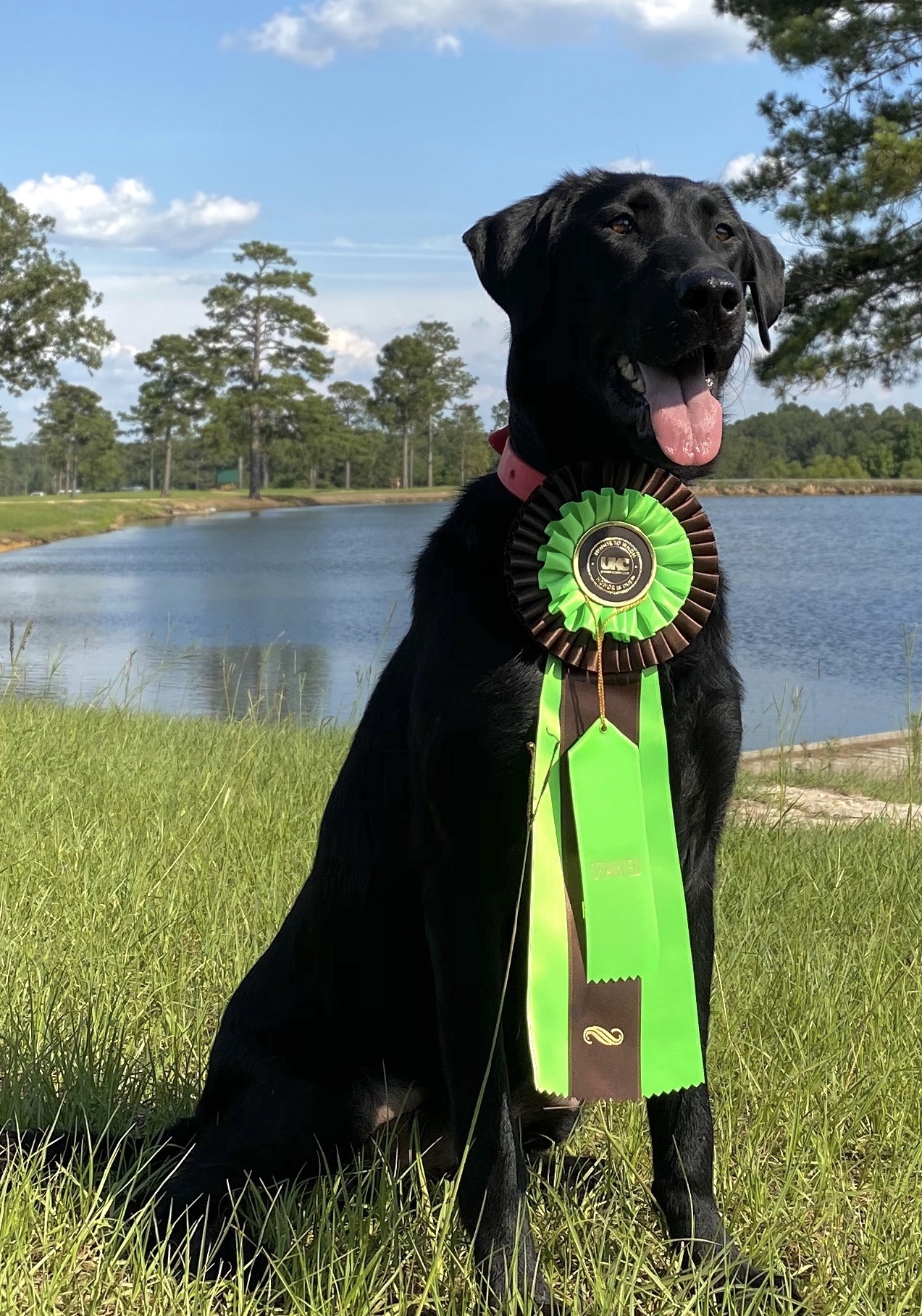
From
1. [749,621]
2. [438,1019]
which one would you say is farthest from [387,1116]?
[749,621]

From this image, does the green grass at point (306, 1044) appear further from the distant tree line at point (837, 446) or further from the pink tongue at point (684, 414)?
the distant tree line at point (837, 446)

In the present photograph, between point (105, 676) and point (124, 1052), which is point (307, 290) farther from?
point (124, 1052)

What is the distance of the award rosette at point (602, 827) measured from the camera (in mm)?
1893

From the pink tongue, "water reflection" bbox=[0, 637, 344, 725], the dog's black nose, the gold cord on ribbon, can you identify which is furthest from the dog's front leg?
"water reflection" bbox=[0, 637, 344, 725]

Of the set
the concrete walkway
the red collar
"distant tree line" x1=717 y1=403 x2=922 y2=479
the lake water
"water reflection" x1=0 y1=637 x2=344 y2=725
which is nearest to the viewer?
the red collar

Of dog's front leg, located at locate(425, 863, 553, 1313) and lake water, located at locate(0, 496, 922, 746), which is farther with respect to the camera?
lake water, located at locate(0, 496, 922, 746)

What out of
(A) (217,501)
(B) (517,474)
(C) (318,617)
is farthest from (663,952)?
(A) (217,501)

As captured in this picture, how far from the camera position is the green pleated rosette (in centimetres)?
192

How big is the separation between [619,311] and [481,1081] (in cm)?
125

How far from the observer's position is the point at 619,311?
6.44 ft

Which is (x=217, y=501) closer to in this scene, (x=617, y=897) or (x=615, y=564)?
(x=615, y=564)

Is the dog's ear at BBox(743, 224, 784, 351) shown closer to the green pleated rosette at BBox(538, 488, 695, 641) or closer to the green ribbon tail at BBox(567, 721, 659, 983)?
the green pleated rosette at BBox(538, 488, 695, 641)

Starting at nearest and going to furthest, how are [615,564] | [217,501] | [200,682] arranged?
[615,564]
[200,682]
[217,501]

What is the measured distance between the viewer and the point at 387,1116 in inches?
81.5
